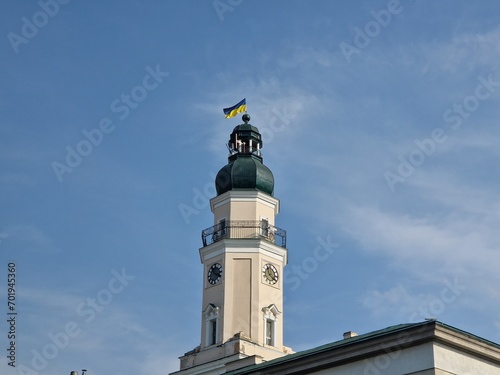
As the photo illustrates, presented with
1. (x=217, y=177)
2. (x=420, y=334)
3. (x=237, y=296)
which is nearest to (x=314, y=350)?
(x=420, y=334)

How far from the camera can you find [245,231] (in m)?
62.1

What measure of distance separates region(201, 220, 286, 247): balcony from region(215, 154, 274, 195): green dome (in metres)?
2.55

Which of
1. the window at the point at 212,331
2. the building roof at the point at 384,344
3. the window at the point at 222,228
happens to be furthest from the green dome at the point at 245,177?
the building roof at the point at 384,344

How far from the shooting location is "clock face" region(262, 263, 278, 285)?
201 ft

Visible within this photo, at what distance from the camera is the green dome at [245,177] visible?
64062 mm

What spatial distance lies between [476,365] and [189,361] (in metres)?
27.6

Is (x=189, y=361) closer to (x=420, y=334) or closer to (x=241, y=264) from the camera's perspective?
(x=241, y=264)

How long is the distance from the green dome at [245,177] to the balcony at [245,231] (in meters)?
2.55

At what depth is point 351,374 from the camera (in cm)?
3666

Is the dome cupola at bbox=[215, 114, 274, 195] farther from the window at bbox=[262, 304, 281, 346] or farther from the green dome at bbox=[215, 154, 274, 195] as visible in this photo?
the window at bbox=[262, 304, 281, 346]

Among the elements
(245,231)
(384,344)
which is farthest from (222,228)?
(384,344)

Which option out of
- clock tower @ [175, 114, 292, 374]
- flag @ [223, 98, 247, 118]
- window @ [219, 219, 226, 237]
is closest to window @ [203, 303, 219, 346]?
clock tower @ [175, 114, 292, 374]

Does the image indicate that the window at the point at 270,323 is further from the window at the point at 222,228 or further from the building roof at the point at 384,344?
the building roof at the point at 384,344

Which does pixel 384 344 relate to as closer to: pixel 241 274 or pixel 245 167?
pixel 241 274
